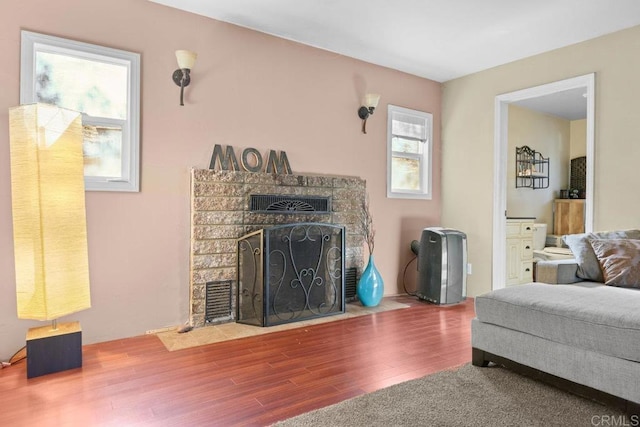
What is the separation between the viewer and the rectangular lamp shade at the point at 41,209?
7.41 ft

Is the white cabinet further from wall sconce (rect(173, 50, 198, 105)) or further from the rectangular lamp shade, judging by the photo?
the rectangular lamp shade

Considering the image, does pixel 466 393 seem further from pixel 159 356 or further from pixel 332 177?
pixel 332 177

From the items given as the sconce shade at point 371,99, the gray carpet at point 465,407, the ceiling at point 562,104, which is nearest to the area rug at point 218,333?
the gray carpet at point 465,407

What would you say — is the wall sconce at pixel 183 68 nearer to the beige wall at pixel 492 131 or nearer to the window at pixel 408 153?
the window at pixel 408 153

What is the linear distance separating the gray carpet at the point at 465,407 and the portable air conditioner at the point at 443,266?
185 cm

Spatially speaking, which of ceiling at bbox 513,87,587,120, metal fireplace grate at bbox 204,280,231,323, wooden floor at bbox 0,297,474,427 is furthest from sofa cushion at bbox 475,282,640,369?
ceiling at bbox 513,87,587,120

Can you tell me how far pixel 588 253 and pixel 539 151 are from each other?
12.1 ft

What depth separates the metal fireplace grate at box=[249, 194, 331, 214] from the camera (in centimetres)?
336

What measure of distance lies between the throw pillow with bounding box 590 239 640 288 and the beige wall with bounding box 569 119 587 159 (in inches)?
Answer: 172

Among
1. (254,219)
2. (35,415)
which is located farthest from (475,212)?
(35,415)

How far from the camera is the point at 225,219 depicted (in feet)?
10.6

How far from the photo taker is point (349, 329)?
3160 mm

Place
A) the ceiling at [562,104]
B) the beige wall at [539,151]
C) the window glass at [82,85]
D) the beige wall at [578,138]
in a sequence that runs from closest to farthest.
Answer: the window glass at [82,85], the ceiling at [562,104], the beige wall at [539,151], the beige wall at [578,138]

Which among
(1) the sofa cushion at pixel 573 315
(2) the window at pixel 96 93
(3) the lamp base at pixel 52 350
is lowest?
(3) the lamp base at pixel 52 350
